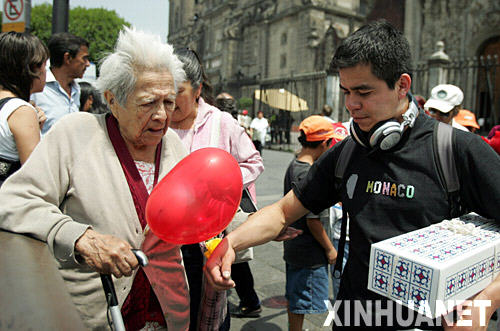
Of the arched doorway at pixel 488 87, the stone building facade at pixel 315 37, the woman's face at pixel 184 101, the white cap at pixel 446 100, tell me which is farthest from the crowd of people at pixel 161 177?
the arched doorway at pixel 488 87

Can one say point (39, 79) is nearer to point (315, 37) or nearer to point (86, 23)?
point (315, 37)

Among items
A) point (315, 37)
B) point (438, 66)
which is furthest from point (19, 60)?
point (315, 37)

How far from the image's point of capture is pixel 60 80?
13.3 ft

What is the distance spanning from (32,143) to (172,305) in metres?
1.42

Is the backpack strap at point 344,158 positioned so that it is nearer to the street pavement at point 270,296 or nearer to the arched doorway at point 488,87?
the street pavement at point 270,296

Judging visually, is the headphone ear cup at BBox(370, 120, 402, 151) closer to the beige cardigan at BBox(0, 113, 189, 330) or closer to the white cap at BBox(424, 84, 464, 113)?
the beige cardigan at BBox(0, 113, 189, 330)

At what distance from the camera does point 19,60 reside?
266 cm

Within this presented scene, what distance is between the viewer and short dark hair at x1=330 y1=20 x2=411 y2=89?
159cm

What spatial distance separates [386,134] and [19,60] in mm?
2396

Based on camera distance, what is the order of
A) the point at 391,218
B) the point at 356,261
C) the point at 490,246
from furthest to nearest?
the point at 356,261, the point at 391,218, the point at 490,246

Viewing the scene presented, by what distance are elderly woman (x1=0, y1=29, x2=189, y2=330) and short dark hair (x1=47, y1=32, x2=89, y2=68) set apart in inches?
95.8

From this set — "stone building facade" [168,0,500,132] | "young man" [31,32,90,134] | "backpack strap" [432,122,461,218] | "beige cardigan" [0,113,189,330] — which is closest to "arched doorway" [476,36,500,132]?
"stone building facade" [168,0,500,132]

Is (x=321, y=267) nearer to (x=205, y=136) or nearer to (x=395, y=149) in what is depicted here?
(x=205, y=136)

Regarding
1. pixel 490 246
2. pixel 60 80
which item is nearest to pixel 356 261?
pixel 490 246
